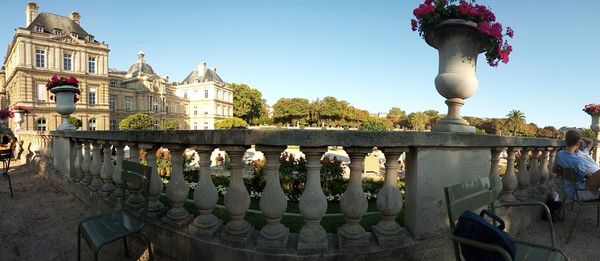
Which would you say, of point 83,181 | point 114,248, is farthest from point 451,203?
point 83,181

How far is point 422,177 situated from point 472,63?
6.59 ft

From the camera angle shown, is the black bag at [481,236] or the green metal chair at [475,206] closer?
the black bag at [481,236]

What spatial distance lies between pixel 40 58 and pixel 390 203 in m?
55.2

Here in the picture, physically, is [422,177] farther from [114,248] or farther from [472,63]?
[114,248]

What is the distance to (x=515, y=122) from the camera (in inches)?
2530

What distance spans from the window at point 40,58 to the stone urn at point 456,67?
54.4m

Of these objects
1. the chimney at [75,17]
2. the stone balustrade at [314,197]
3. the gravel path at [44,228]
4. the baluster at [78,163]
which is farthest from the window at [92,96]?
the stone balustrade at [314,197]

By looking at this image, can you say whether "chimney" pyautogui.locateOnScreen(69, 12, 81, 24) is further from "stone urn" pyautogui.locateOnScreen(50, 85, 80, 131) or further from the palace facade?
"stone urn" pyautogui.locateOnScreen(50, 85, 80, 131)

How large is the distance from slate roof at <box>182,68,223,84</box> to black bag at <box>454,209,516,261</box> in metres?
71.9

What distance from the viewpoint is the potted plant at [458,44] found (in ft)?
11.0

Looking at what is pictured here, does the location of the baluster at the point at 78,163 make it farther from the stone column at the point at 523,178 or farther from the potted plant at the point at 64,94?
the stone column at the point at 523,178

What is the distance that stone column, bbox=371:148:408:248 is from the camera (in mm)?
2234

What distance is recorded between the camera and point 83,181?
438cm

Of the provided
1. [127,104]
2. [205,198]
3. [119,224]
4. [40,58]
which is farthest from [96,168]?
[127,104]
